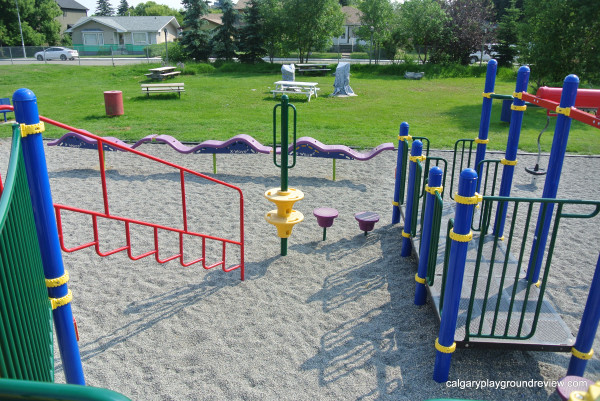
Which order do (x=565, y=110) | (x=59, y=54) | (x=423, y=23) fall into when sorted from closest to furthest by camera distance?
(x=565, y=110), (x=423, y=23), (x=59, y=54)

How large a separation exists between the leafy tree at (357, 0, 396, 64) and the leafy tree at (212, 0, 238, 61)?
8579 mm

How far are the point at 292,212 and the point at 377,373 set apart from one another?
243 cm

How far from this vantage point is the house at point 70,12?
65.6 metres

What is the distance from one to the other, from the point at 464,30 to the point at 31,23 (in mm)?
36779

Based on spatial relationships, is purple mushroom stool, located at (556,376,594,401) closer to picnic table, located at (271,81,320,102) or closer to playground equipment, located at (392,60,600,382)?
playground equipment, located at (392,60,600,382)

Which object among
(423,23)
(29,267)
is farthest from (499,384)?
(423,23)

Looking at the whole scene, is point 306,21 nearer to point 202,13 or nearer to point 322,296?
point 202,13

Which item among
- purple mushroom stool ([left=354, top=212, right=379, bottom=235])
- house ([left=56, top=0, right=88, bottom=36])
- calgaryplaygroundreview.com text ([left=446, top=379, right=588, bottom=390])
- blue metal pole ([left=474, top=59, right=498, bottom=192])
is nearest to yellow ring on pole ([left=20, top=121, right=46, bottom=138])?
calgaryplaygroundreview.com text ([left=446, top=379, right=588, bottom=390])

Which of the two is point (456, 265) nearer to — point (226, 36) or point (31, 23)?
point (226, 36)

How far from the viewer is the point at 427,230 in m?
4.51

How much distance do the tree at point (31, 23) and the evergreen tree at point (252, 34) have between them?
22.2 m

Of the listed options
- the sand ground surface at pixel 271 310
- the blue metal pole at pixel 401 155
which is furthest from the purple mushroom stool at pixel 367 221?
the blue metal pole at pixel 401 155

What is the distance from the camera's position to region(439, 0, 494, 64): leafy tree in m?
29.3

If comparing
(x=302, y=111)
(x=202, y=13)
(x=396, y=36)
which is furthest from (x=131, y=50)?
(x=302, y=111)
